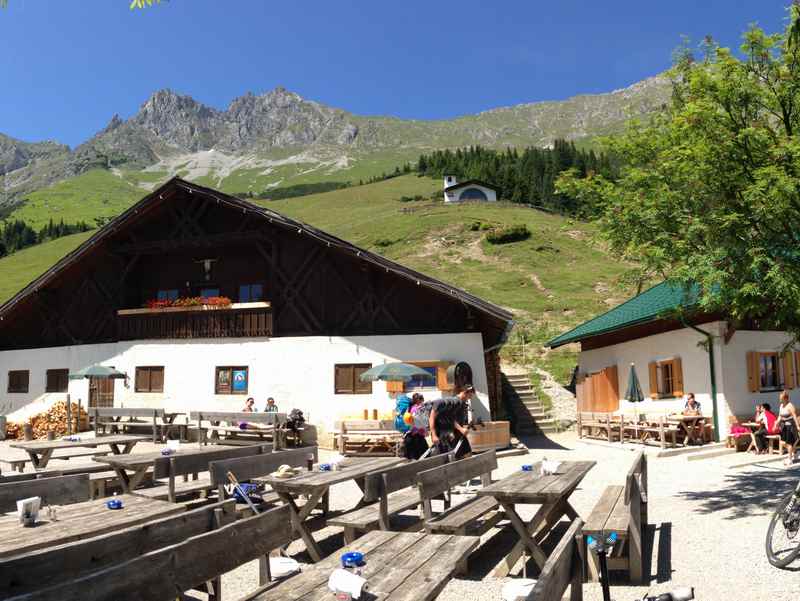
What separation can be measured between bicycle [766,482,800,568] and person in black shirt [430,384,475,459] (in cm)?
430

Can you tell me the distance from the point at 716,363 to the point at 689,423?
1.67 m

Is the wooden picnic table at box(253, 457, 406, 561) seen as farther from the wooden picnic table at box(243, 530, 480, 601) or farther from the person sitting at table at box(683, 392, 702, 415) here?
the person sitting at table at box(683, 392, 702, 415)

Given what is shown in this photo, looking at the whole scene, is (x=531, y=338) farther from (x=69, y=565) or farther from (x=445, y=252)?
(x=69, y=565)

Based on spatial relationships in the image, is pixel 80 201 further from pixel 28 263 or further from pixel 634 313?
pixel 634 313

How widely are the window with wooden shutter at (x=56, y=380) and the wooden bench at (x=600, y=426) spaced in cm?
1763

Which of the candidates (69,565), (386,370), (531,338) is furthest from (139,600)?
(531,338)

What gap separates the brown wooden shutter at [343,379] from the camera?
1892 cm

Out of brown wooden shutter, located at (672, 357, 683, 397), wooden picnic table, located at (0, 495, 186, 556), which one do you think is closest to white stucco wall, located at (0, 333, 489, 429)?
brown wooden shutter, located at (672, 357, 683, 397)

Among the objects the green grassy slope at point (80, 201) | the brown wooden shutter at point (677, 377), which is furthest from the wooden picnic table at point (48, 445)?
the green grassy slope at point (80, 201)

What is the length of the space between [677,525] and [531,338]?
23.7m

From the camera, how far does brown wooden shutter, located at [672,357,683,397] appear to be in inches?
681

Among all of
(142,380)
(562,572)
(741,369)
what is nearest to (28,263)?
(142,380)

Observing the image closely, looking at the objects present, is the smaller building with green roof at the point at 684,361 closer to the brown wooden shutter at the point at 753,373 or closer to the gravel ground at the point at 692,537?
the brown wooden shutter at the point at 753,373

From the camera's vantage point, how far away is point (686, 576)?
5992mm
